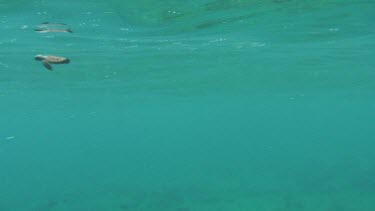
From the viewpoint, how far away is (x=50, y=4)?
13602 mm

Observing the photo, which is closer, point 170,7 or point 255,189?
point 170,7

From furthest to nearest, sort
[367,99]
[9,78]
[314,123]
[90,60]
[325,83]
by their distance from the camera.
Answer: [314,123] < [367,99] < [325,83] < [9,78] < [90,60]

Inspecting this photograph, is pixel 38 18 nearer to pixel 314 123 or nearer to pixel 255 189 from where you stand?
pixel 255 189

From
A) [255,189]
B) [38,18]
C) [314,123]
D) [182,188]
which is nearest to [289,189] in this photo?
[255,189]

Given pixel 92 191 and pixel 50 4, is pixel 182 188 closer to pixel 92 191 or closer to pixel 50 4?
pixel 92 191

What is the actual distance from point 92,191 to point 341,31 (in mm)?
16261

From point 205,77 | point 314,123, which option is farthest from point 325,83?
point 314,123

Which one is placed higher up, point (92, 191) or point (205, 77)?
point (205, 77)

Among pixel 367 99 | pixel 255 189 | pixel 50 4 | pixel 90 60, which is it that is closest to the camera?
pixel 50 4

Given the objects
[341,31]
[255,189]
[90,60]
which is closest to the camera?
[341,31]

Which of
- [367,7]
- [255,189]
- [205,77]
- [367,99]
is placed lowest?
[367,99]

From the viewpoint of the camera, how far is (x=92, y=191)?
25234mm

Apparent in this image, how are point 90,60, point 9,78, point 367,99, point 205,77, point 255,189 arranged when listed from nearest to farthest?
point 90,60 < point 255,189 < point 9,78 < point 205,77 < point 367,99

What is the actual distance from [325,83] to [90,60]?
786 inches
